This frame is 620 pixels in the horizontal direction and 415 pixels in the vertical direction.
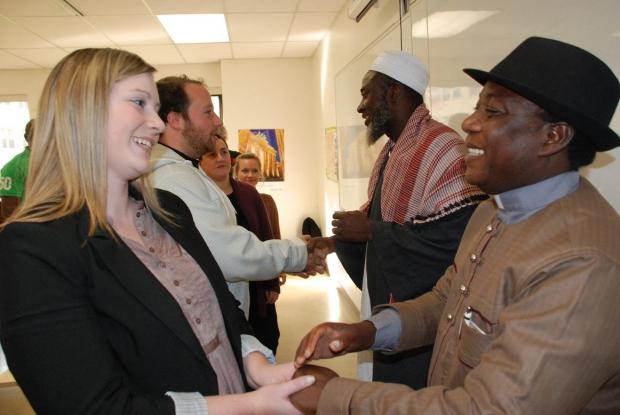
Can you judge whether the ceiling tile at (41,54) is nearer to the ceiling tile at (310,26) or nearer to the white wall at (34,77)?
the white wall at (34,77)

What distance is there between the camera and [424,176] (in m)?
1.98

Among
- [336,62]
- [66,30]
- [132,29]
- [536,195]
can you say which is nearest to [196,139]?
[536,195]

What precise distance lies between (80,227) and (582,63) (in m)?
1.18

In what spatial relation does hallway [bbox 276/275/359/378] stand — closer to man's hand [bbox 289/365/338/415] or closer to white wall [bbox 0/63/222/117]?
man's hand [bbox 289/365/338/415]

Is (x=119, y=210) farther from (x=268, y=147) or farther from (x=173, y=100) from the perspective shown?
(x=268, y=147)

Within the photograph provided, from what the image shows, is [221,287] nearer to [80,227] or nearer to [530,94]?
[80,227]

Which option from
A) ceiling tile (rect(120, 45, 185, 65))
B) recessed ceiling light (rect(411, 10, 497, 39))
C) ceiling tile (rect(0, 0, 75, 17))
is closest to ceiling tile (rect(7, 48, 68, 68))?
ceiling tile (rect(120, 45, 185, 65))

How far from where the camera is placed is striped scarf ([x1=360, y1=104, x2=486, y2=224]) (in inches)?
74.6

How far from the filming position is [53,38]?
5953 mm

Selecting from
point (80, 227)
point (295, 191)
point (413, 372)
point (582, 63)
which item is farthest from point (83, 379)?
point (295, 191)

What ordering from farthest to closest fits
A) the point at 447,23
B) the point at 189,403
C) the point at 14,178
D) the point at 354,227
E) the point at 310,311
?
the point at 310,311
the point at 14,178
the point at 447,23
the point at 354,227
the point at 189,403

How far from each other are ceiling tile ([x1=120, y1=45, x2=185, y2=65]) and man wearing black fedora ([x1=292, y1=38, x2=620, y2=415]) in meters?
6.34

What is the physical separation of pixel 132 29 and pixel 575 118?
Answer: 18.9 feet

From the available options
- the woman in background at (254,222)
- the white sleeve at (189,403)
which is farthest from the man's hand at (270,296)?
the white sleeve at (189,403)
